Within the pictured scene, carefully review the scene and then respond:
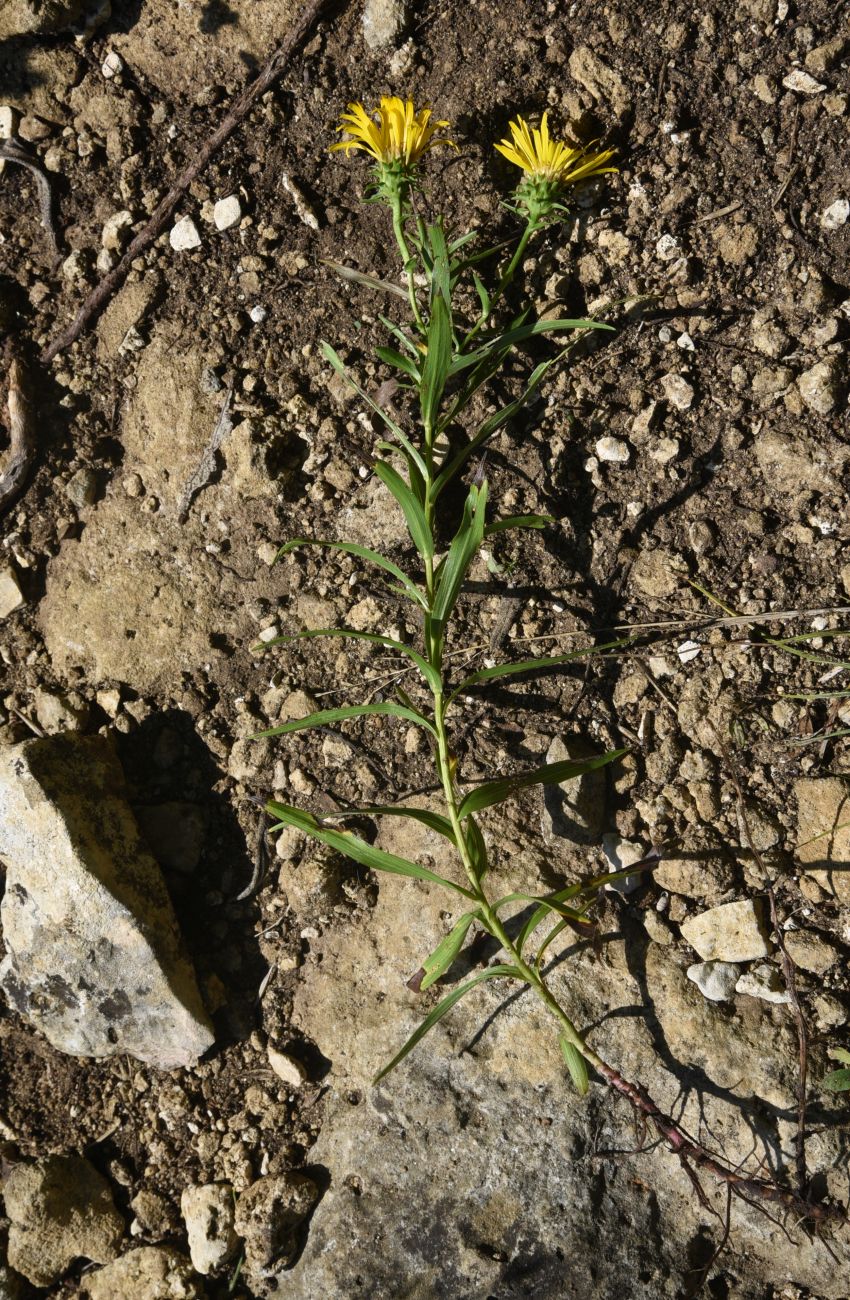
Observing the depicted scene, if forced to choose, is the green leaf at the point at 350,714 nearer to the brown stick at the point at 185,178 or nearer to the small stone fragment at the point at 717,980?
the small stone fragment at the point at 717,980

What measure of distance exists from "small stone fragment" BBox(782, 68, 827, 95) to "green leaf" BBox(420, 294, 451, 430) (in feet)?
3.30

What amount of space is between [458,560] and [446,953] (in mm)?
867

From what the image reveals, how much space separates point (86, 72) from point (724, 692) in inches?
93.1

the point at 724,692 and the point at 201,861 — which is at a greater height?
the point at 724,692

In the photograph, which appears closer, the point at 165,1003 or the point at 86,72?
the point at 165,1003

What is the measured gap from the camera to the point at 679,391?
2.36m

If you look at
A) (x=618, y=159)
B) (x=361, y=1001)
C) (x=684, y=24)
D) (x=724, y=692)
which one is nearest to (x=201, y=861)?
(x=361, y=1001)

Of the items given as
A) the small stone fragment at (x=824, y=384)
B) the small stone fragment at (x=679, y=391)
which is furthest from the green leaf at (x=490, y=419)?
the small stone fragment at (x=824, y=384)

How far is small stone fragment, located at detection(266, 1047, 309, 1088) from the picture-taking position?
2.38 m

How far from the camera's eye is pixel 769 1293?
2154mm

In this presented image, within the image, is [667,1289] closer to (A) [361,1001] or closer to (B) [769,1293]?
(B) [769,1293]

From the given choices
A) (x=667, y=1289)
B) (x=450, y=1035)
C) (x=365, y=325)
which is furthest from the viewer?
(x=365, y=325)

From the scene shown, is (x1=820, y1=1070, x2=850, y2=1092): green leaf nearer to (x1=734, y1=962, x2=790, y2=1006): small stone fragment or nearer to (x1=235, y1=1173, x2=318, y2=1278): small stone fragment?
(x1=734, y1=962, x2=790, y2=1006): small stone fragment

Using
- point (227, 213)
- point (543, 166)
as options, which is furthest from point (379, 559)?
point (227, 213)
